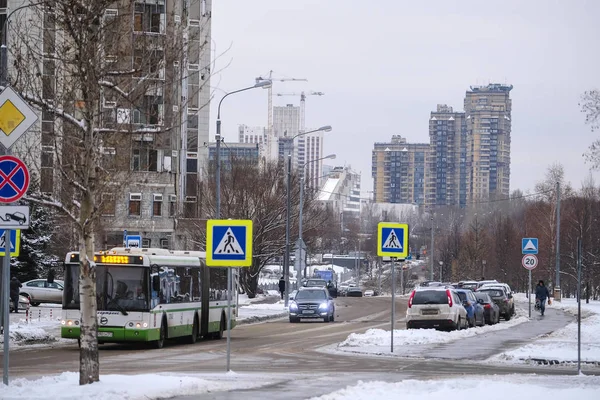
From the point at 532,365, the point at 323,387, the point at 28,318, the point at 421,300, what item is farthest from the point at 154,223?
the point at 323,387

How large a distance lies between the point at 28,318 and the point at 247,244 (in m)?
25.7

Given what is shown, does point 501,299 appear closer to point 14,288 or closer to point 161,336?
point 14,288

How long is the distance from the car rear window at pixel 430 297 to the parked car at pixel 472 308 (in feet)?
14.6

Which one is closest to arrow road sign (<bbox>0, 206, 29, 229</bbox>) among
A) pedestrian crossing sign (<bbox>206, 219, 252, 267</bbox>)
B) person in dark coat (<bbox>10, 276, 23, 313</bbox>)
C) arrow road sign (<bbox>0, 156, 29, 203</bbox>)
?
arrow road sign (<bbox>0, 156, 29, 203</bbox>)

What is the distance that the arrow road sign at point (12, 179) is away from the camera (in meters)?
16.8

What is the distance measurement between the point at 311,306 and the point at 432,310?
1441 centimetres

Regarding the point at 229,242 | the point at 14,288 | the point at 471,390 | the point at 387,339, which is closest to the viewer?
the point at 471,390

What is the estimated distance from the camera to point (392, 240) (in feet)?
96.1

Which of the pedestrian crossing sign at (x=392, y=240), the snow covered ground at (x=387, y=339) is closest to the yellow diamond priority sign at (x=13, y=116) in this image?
the pedestrian crossing sign at (x=392, y=240)

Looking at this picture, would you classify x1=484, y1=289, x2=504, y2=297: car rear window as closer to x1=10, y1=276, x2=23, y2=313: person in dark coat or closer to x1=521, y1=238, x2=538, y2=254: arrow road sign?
x1=521, y1=238, x2=538, y2=254: arrow road sign

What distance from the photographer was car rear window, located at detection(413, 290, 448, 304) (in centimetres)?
3994

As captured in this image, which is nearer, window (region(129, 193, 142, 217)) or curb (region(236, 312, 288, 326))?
curb (region(236, 312, 288, 326))

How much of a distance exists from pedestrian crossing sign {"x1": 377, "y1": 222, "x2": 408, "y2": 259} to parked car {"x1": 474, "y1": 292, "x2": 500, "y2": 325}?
807 inches

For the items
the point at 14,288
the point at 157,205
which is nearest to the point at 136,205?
the point at 157,205
